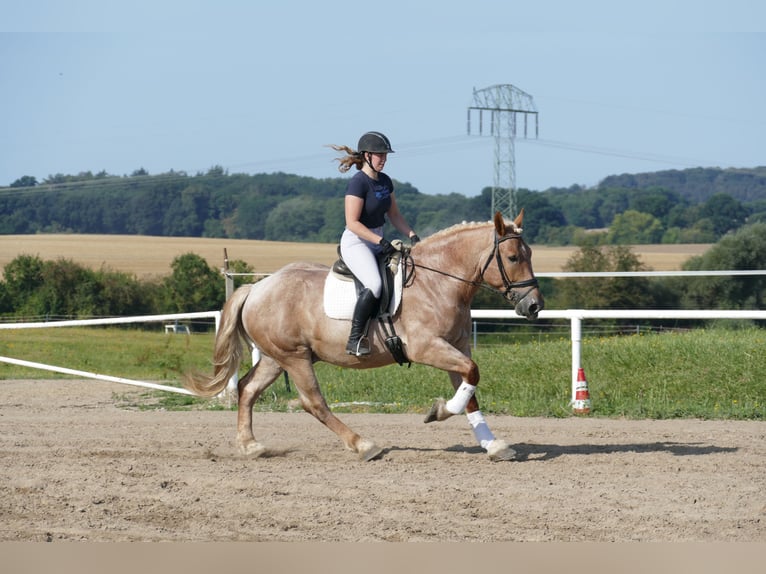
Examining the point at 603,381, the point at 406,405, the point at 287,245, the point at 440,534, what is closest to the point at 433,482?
the point at 440,534

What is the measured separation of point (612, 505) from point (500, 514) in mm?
694

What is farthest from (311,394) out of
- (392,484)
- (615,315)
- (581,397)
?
(615,315)

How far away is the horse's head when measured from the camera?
7.48 metres

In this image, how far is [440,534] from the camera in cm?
514

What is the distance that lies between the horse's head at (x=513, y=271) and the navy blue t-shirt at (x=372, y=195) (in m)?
0.91

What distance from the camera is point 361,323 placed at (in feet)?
24.7

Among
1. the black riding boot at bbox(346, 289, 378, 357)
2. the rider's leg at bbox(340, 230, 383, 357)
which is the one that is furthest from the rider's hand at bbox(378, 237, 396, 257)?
the black riding boot at bbox(346, 289, 378, 357)

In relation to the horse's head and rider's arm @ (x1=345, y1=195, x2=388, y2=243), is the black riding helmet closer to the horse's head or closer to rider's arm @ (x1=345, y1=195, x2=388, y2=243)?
rider's arm @ (x1=345, y1=195, x2=388, y2=243)

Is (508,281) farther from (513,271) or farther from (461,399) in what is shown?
(461,399)

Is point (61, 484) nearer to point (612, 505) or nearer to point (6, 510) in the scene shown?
point (6, 510)

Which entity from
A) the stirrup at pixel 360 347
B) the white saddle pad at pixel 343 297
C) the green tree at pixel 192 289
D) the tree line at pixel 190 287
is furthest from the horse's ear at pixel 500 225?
the green tree at pixel 192 289

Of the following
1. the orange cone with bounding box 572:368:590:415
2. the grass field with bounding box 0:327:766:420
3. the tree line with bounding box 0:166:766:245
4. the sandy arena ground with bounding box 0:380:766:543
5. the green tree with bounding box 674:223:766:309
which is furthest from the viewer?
the tree line with bounding box 0:166:766:245

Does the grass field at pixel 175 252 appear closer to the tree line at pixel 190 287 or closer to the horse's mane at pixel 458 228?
the tree line at pixel 190 287

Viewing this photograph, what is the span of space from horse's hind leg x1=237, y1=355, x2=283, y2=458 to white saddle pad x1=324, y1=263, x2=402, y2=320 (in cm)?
91
